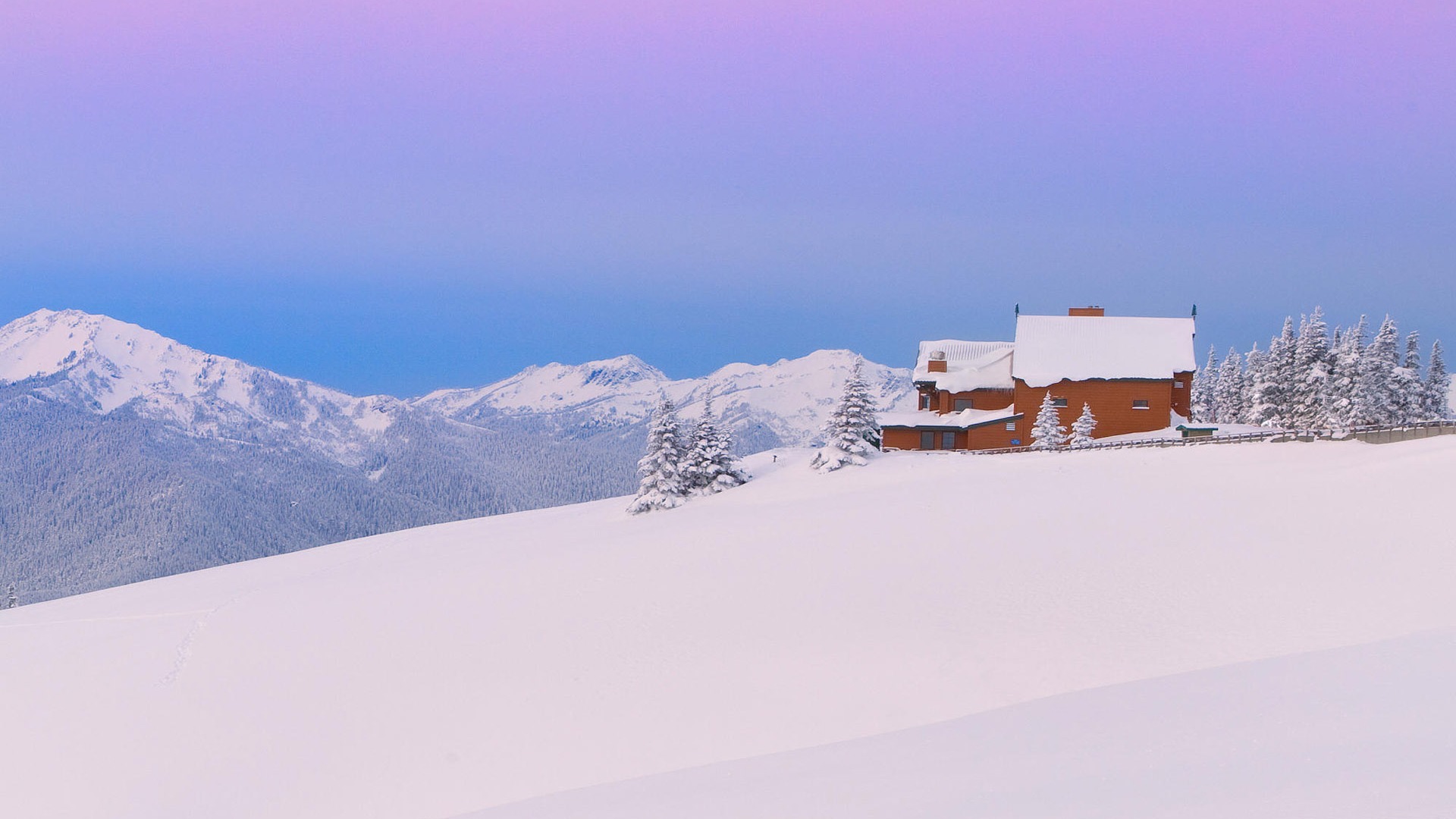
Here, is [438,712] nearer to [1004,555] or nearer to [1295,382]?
[1004,555]

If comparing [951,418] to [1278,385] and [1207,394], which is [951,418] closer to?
[1278,385]

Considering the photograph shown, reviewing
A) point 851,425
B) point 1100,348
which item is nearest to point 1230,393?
point 1100,348

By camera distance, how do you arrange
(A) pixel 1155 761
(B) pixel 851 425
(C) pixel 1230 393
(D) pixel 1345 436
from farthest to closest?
(C) pixel 1230 393, (B) pixel 851 425, (D) pixel 1345 436, (A) pixel 1155 761

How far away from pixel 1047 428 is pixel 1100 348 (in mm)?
8308

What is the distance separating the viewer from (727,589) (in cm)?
2047

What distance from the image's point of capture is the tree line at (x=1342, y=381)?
4734 cm

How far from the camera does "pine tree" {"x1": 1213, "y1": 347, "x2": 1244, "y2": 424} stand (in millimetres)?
64500

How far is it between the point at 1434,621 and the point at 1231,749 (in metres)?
9.14

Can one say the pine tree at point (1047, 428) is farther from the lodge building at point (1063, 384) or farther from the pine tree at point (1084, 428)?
the lodge building at point (1063, 384)

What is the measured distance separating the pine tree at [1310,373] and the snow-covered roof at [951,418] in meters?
20.7

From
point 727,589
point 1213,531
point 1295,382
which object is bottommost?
point 727,589

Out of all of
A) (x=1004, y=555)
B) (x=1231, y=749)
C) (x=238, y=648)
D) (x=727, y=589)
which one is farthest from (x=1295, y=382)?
(x=238, y=648)

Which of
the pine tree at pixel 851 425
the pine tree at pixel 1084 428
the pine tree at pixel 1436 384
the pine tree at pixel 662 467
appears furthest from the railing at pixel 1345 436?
the pine tree at pixel 1436 384

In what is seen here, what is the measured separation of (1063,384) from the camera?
46406 millimetres
